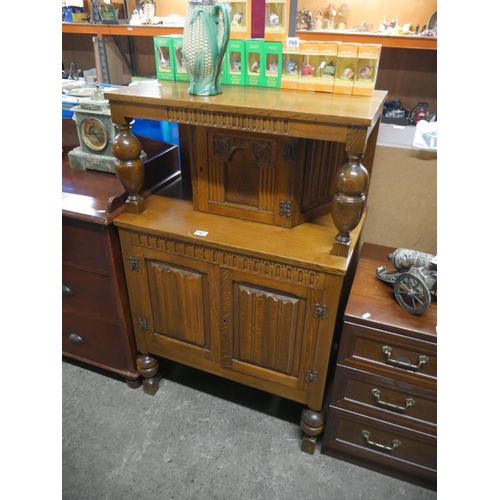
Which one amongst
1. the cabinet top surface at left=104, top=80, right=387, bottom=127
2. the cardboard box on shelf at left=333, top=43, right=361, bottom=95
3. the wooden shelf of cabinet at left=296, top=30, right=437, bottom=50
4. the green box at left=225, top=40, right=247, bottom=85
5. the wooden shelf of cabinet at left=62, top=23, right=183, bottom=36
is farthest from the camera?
the wooden shelf of cabinet at left=62, top=23, right=183, bottom=36

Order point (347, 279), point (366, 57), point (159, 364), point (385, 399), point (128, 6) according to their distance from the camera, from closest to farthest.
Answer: point (366, 57) → point (385, 399) → point (347, 279) → point (159, 364) → point (128, 6)

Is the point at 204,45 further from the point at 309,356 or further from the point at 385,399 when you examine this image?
the point at 385,399

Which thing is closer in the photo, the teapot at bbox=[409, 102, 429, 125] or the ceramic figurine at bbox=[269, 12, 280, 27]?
the ceramic figurine at bbox=[269, 12, 280, 27]

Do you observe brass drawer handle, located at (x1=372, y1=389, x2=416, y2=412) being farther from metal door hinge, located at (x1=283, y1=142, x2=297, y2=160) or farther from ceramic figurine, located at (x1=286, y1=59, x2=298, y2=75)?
ceramic figurine, located at (x1=286, y1=59, x2=298, y2=75)

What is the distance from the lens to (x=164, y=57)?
134cm

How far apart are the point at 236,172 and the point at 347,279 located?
629mm

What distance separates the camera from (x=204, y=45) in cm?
109

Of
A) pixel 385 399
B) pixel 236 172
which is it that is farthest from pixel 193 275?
pixel 385 399

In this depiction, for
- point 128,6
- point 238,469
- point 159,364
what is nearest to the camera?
point 238,469

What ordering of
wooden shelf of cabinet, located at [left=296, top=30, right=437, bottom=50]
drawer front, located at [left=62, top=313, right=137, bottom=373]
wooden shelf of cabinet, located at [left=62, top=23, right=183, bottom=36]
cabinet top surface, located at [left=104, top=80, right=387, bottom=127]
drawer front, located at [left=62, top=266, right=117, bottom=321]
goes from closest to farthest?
1. cabinet top surface, located at [left=104, top=80, right=387, bottom=127]
2. drawer front, located at [left=62, top=266, right=117, bottom=321]
3. drawer front, located at [left=62, top=313, right=137, bottom=373]
4. wooden shelf of cabinet, located at [left=296, top=30, right=437, bottom=50]
5. wooden shelf of cabinet, located at [left=62, top=23, right=183, bottom=36]

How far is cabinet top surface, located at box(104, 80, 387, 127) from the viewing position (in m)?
0.98

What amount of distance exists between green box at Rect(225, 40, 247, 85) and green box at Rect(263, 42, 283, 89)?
0.08 m

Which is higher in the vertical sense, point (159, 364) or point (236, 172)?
point (236, 172)

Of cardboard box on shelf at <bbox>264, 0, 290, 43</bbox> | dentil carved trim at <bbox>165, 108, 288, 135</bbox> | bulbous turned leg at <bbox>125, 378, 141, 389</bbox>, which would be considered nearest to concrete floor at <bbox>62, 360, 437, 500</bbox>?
bulbous turned leg at <bbox>125, 378, 141, 389</bbox>
